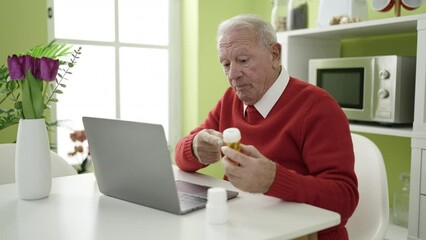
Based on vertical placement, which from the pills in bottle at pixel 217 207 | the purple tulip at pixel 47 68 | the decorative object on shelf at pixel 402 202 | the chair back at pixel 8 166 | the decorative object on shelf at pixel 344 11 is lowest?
the decorative object on shelf at pixel 402 202

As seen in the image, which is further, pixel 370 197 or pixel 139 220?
pixel 370 197

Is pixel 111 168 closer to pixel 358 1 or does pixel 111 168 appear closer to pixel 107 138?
pixel 107 138

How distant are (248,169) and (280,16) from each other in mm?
1830

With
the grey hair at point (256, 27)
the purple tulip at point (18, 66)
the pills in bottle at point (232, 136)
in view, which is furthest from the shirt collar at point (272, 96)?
the purple tulip at point (18, 66)

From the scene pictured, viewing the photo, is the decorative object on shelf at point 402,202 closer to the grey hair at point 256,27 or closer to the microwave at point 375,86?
the microwave at point 375,86

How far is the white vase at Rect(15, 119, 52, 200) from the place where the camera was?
104 centimetres

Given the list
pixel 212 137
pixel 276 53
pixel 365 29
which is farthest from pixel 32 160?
pixel 365 29

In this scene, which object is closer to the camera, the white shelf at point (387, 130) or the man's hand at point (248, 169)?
the man's hand at point (248, 169)

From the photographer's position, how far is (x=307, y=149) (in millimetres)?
1172

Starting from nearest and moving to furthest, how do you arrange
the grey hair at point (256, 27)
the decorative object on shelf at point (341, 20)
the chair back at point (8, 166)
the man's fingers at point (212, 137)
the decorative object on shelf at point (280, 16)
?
the man's fingers at point (212, 137), the grey hair at point (256, 27), the chair back at point (8, 166), the decorative object on shelf at point (341, 20), the decorative object on shelf at point (280, 16)

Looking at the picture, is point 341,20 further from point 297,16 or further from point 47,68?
point 47,68

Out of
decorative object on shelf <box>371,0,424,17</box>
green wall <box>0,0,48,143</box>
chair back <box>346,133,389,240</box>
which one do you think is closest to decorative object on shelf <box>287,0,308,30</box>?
decorative object on shelf <box>371,0,424,17</box>

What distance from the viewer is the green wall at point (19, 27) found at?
2242 millimetres

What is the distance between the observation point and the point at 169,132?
10.4ft
